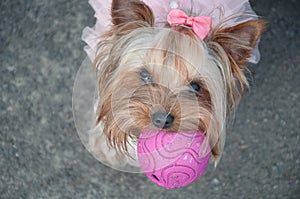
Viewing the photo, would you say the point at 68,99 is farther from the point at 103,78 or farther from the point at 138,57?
the point at 138,57

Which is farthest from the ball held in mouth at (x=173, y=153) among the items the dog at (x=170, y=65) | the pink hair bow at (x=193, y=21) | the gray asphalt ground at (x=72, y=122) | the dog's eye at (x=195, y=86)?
the gray asphalt ground at (x=72, y=122)

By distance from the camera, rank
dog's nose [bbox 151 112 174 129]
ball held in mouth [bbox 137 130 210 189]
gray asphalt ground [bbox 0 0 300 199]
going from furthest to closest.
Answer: gray asphalt ground [bbox 0 0 300 199] → ball held in mouth [bbox 137 130 210 189] → dog's nose [bbox 151 112 174 129]

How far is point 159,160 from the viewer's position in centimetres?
175

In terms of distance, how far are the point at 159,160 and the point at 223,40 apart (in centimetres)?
44

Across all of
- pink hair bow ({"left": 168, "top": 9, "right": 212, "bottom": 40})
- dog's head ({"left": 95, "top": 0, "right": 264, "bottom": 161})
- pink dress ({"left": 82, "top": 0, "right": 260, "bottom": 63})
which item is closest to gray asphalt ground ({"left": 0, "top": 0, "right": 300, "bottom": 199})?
pink dress ({"left": 82, "top": 0, "right": 260, "bottom": 63})

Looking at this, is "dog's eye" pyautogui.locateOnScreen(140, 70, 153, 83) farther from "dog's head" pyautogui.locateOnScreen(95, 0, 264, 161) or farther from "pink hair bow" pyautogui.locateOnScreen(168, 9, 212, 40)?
"pink hair bow" pyautogui.locateOnScreen(168, 9, 212, 40)

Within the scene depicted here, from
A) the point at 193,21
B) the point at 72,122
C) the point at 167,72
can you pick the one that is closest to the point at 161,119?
the point at 167,72

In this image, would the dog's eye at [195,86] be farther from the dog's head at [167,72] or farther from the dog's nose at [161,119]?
the dog's nose at [161,119]

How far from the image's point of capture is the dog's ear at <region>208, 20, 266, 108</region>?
5.17 feet

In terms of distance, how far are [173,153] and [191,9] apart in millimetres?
466

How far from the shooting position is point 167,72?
1593 millimetres

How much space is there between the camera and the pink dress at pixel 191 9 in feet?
5.75

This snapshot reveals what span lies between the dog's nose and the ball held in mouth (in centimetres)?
9

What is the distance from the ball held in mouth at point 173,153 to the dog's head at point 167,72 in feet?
0.13
